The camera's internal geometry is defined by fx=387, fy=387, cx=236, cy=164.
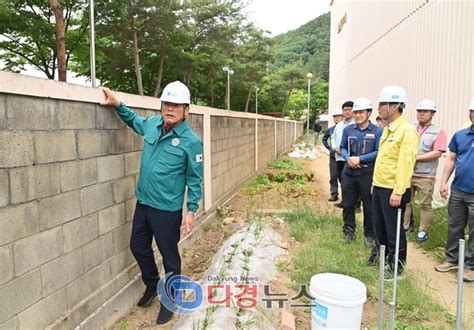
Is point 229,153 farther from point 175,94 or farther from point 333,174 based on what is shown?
point 175,94

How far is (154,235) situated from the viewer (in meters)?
3.13

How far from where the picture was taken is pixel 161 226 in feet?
10.1

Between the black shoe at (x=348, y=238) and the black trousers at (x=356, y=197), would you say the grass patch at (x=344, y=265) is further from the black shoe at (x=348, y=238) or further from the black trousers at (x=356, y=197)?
the black trousers at (x=356, y=197)

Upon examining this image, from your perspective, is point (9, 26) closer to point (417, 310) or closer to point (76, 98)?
point (76, 98)

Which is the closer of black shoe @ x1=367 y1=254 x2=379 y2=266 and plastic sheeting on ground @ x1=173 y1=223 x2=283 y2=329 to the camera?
plastic sheeting on ground @ x1=173 y1=223 x2=283 y2=329

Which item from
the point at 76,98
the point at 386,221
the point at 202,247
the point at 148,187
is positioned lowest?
the point at 202,247

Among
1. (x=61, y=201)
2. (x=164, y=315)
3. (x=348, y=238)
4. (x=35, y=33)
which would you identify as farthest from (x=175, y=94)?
(x=35, y=33)

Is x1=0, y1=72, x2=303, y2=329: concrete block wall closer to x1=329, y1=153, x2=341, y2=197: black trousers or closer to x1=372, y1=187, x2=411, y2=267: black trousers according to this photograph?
x1=372, y1=187, x2=411, y2=267: black trousers

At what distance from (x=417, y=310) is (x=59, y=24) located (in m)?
10.9

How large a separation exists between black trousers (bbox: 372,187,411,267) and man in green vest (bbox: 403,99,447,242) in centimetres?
129

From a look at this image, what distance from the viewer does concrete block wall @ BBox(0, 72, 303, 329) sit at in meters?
2.09

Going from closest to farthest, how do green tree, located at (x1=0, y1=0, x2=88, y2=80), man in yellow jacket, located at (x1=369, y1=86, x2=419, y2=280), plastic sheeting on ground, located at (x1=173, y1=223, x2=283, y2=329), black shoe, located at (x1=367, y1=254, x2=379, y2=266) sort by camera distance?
plastic sheeting on ground, located at (x1=173, y1=223, x2=283, y2=329) → man in yellow jacket, located at (x1=369, y1=86, x2=419, y2=280) → black shoe, located at (x1=367, y1=254, x2=379, y2=266) → green tree, located at (x1=0, y1=0, x2=88, y2=80)

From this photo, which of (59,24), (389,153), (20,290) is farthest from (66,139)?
(59,24)

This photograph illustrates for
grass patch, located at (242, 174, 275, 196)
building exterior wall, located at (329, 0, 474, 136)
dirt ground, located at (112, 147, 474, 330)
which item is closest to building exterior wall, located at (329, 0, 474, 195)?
building exterior wall, located at (329, 0, 474, 136)
